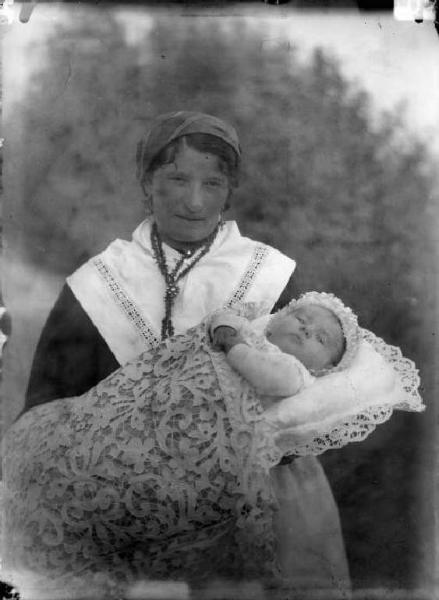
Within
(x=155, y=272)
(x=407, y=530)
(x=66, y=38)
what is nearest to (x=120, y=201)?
(x=155, y=272)

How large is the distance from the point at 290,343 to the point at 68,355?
831mm

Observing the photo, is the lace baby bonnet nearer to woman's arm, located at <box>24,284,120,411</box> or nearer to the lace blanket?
the lace blanket

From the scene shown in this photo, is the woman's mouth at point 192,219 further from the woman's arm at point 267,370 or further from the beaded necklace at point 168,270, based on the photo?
the woman's arm at point 267,370

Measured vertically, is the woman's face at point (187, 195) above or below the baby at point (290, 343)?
above

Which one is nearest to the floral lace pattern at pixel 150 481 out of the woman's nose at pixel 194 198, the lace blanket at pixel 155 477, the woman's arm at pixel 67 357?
the lace blanket at pixel 155 477

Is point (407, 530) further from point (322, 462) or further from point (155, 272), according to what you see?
point (155, 272)

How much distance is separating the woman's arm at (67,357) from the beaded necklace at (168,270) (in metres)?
0.24

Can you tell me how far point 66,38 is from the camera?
328cm

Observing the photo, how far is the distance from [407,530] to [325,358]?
757mm

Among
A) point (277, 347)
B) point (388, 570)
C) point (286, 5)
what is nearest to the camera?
point (277, 347)

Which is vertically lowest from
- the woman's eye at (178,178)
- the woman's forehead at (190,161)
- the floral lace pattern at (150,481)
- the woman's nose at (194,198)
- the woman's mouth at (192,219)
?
the floral lace pattern at (150,481)

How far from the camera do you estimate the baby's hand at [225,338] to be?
9.52 ft

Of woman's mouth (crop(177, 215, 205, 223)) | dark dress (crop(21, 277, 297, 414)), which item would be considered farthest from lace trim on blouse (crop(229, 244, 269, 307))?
woman's mouth (crop(177, 215, 205, 223))

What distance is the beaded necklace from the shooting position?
10.3 ft
